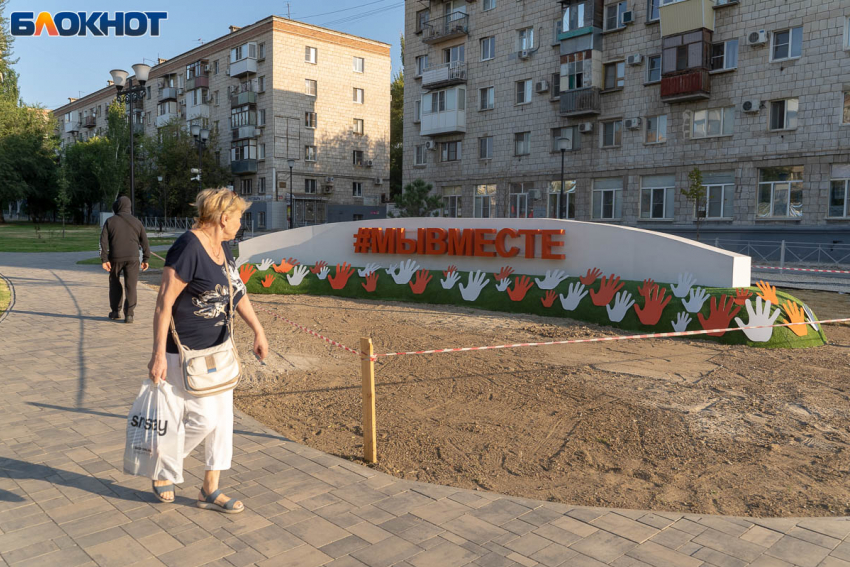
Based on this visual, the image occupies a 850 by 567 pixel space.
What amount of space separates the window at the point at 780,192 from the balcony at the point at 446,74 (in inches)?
690

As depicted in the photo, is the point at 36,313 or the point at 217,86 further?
the point at 217,86

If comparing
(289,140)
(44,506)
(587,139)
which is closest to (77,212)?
(289,140)

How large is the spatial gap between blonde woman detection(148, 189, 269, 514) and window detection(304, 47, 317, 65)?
49937 millimetres

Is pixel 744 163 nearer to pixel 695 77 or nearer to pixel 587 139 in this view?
pixel 695 77

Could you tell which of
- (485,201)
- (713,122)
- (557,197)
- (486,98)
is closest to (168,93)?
(486,98)

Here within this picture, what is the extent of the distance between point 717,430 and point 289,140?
47.6 metres

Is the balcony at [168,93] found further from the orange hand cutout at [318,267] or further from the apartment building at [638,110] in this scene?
the orange hand cutout at [318,267]

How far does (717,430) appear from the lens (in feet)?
19.2

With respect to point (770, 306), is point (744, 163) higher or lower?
higher

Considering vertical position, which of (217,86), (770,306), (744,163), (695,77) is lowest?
(770,306)

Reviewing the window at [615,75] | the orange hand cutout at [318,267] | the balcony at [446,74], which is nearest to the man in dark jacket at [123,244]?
the orange hand cutout at [318,267]

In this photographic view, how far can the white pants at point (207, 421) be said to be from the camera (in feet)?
12.9

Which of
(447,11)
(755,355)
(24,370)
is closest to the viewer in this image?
(24,370)

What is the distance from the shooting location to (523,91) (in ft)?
116
